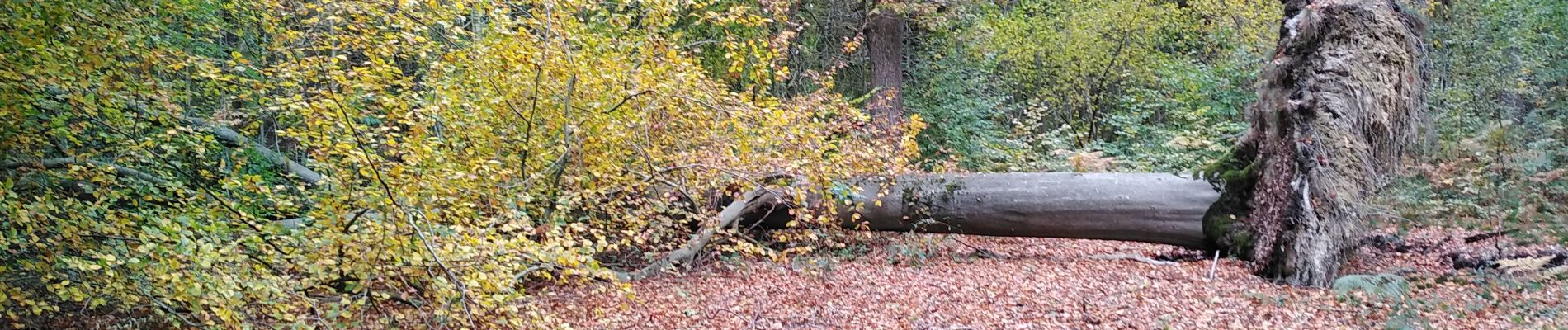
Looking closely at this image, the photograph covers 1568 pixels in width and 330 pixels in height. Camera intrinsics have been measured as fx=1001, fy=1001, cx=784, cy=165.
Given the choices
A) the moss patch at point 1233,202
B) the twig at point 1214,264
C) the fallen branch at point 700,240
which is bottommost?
the fallen branch at point 700,240

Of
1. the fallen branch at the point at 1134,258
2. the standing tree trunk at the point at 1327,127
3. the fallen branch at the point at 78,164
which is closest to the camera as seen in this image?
the fallen branch at the point at 78,164

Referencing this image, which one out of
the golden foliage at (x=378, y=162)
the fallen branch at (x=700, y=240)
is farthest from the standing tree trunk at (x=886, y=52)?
the golden foliage at (x=378, y=162)

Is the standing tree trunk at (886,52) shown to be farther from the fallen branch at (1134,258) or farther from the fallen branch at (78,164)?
the fallen branch at (78,164)

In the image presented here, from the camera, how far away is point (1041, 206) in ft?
28.7

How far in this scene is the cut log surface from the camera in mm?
8281

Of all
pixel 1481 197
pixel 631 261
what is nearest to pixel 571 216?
pixel 631 261

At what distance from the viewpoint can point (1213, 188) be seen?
818 centimetres

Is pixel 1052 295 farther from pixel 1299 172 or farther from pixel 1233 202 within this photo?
pixel 1233 202

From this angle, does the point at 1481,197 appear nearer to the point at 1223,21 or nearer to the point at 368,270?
the point at 1223,21

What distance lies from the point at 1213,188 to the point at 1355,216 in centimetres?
134

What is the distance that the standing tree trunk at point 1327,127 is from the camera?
676 cm

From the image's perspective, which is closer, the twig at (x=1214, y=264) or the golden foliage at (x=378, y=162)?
the golden foliage at (x=378, y=162)

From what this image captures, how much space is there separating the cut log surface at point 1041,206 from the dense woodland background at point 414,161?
1.73 ft

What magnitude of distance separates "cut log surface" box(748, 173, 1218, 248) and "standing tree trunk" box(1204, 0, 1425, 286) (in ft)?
2.44
